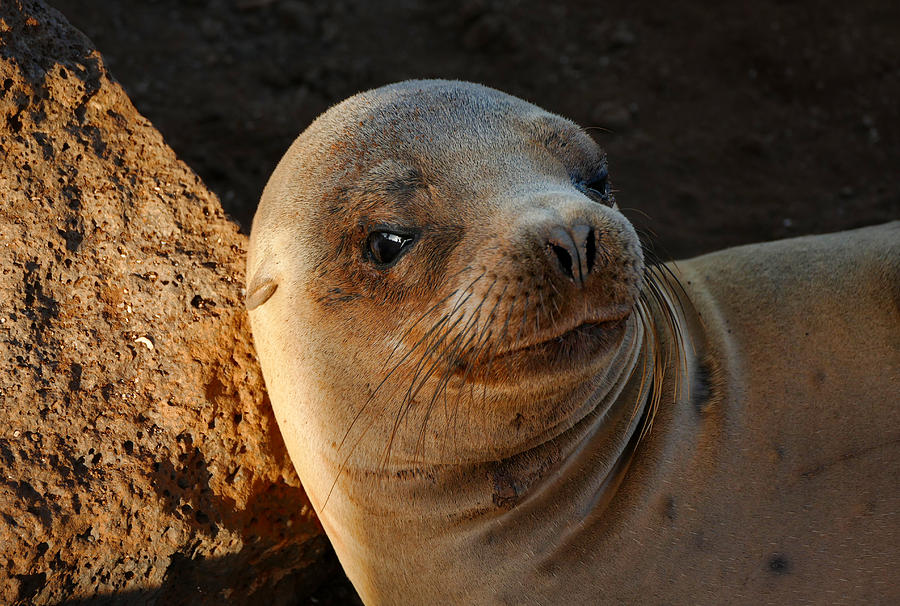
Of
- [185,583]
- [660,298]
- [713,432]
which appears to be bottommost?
[185,583]

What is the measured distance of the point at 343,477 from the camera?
104 inches

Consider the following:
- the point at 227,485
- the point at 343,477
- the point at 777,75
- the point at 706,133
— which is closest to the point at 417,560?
the point at 343,477

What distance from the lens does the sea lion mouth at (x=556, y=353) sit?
2.12m

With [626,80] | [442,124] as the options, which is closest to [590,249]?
[442,124]

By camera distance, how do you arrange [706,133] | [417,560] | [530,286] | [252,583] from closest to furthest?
[530,286]
[417,560]
[252,583]
[706,133]

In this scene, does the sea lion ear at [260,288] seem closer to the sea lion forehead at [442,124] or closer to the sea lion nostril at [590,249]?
the sea lion forehead at [442,124]

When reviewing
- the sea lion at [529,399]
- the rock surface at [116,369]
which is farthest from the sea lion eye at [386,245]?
the rock surface at [116,369]

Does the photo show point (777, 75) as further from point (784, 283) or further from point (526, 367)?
point (526, 367)

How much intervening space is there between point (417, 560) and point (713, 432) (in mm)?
1015

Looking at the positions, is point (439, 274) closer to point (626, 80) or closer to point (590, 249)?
point (590, 249)

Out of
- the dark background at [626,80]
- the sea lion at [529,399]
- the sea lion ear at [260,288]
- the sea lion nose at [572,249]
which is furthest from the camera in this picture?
the dark background at [626,80]

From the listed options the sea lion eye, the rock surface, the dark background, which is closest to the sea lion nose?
the sea lion eye

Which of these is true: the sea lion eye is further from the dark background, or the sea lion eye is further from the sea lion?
the dark background

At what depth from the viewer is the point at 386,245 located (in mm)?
2359
